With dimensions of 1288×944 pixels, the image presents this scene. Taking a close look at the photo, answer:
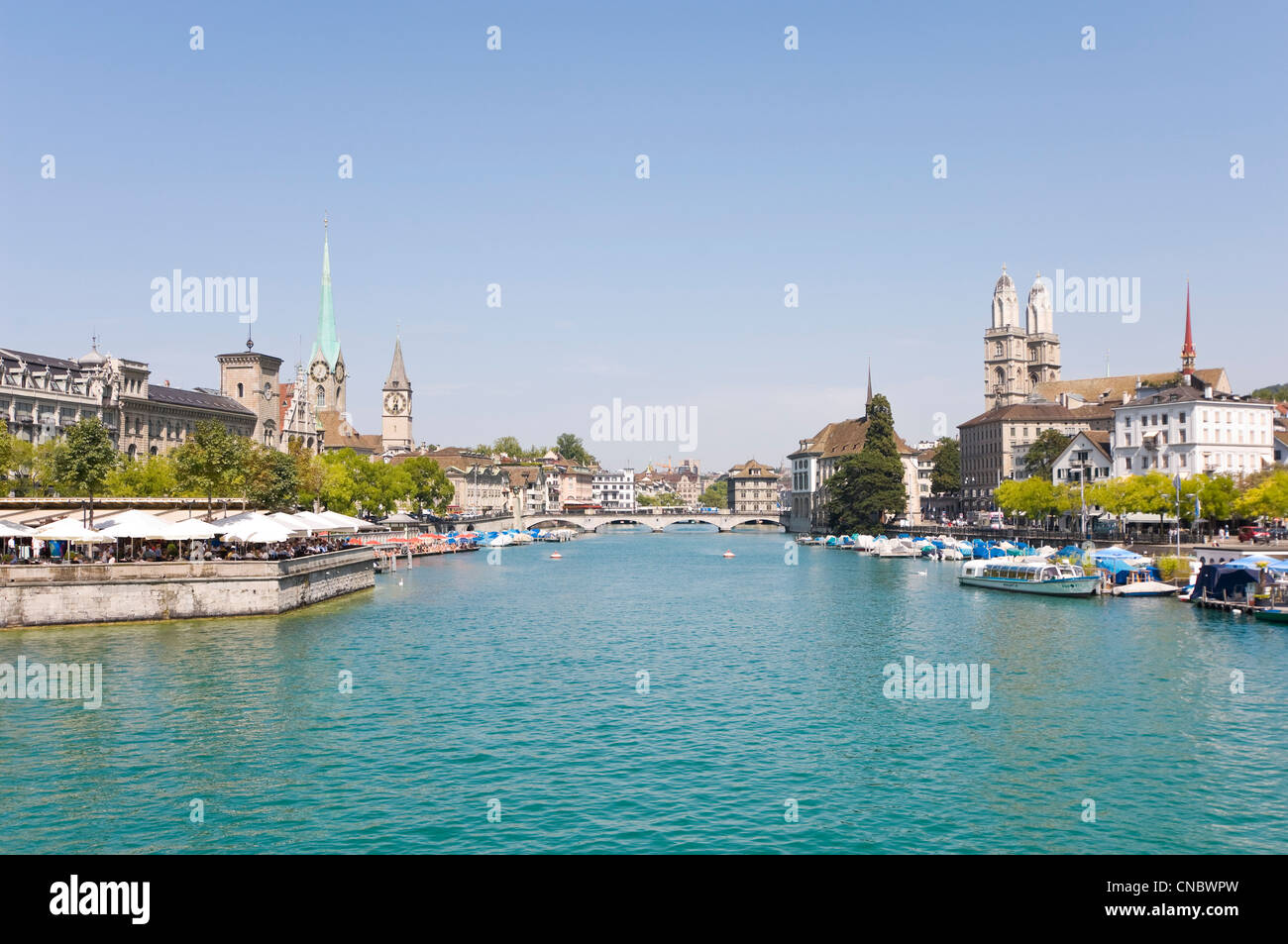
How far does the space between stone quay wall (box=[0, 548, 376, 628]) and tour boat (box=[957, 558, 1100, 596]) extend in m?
51.3

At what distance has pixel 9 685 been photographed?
3450cm

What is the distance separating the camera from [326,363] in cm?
19262

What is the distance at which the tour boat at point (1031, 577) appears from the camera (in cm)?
6750

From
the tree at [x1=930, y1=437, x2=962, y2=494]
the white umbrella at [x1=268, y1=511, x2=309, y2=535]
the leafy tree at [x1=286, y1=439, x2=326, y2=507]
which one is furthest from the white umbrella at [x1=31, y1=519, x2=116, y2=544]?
the tree at [x1=930, y1=437, x2=962, y2=494]

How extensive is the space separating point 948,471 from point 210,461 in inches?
6029

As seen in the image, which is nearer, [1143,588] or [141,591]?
[141,591]

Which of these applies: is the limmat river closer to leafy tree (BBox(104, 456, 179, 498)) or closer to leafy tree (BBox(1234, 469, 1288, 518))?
leafy tree (BBox(1234, 469, 1288, 518))

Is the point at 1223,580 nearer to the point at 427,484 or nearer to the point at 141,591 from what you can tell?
the point at 141,591

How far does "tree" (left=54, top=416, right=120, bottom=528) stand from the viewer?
5409 cm

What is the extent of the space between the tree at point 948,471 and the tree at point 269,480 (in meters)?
136

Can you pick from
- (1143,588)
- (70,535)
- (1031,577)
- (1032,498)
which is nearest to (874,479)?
(1032,498)
